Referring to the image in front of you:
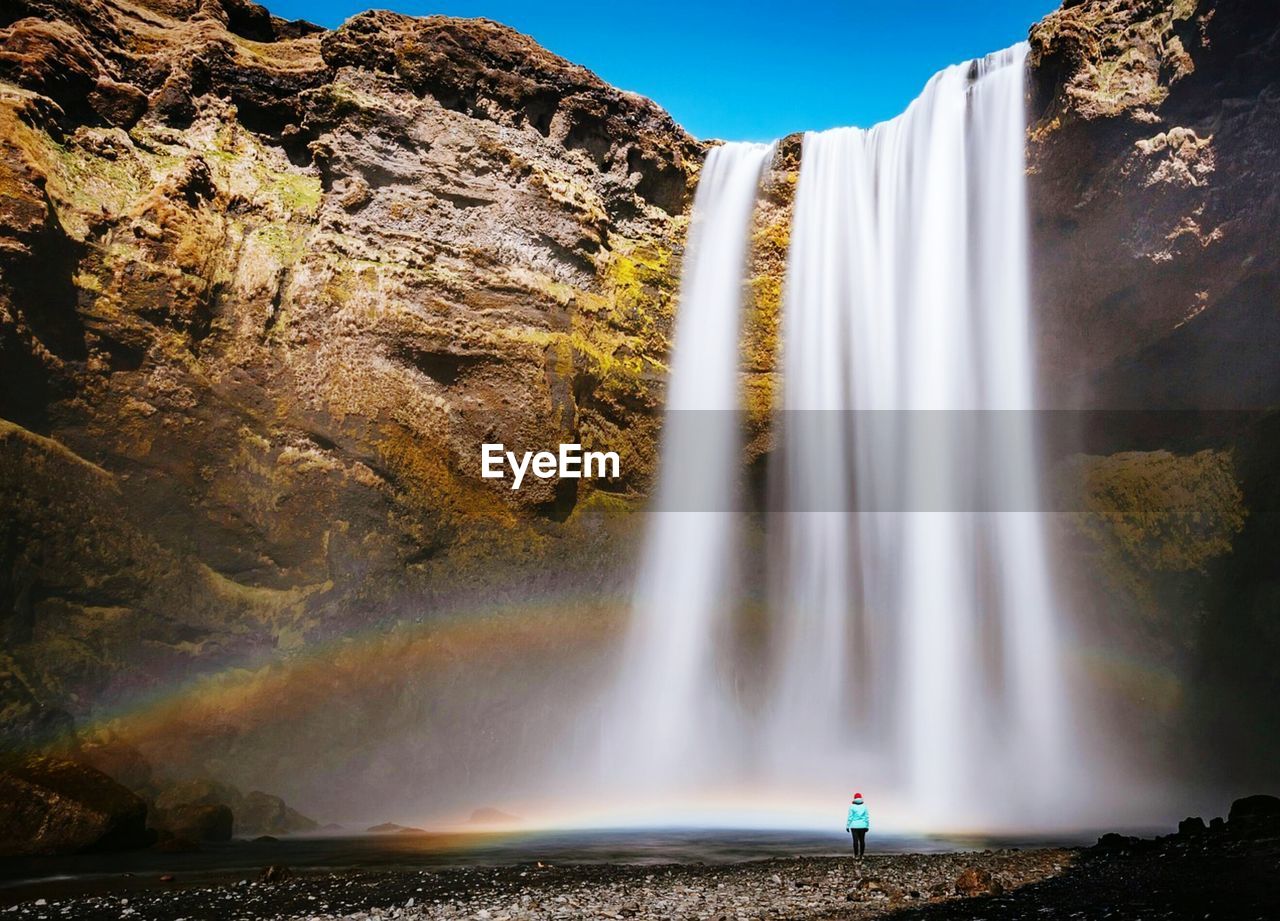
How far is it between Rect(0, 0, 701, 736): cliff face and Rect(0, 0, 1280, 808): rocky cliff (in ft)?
0.25

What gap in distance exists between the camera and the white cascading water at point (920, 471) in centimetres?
2188

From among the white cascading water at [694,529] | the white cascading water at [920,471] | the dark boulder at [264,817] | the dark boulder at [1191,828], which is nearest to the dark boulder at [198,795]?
the dark boulder at [264,817]

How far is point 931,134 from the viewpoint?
977 inches

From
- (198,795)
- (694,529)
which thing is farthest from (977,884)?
(694,529)

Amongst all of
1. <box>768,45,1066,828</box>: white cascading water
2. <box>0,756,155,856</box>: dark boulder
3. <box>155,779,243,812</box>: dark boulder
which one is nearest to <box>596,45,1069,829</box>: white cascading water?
<box>768,45,1066,828</box>: white cascading water

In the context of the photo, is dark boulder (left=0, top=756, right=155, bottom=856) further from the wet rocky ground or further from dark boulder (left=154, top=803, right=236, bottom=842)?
the wet rocky ground

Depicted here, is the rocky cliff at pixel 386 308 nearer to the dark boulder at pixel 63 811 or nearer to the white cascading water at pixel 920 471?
the white cascading water at pixel 920 471

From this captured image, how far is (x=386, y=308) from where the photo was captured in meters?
23.0

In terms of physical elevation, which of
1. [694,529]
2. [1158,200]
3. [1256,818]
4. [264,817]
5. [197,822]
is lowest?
[264,817]

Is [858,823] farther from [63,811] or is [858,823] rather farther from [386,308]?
[386,308]

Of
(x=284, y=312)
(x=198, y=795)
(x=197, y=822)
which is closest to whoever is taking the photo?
(x=197, y=822)

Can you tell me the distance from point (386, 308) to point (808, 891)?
17.2 m

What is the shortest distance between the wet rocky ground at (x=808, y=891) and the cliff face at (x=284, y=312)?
34.7 feet

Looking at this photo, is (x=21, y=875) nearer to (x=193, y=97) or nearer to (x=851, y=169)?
(x=193, y=97)
